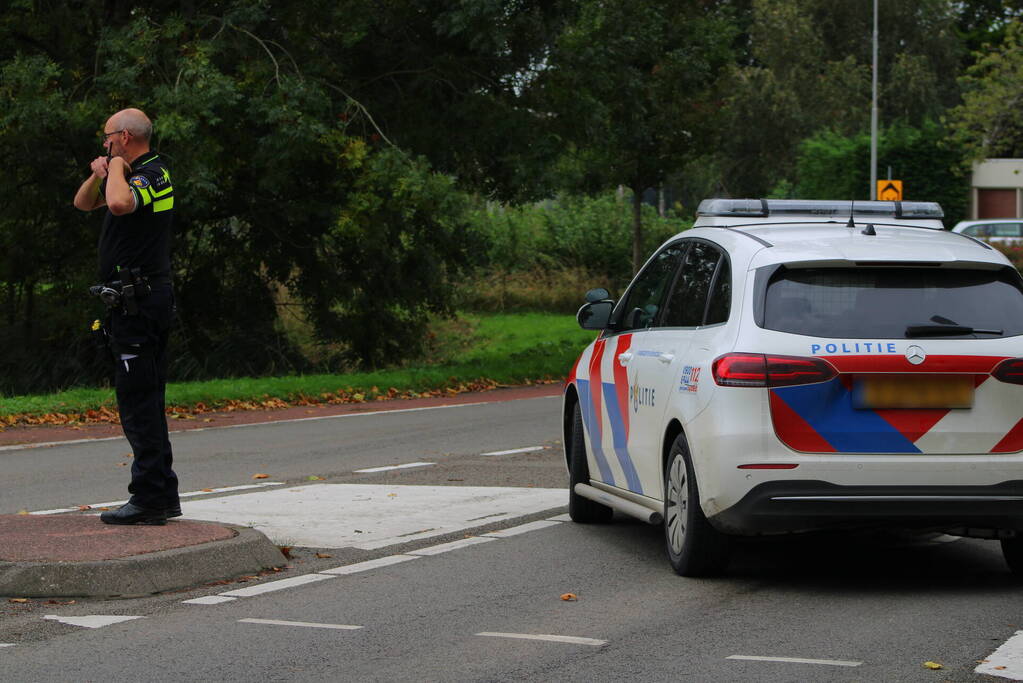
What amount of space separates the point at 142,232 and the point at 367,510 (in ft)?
8.58

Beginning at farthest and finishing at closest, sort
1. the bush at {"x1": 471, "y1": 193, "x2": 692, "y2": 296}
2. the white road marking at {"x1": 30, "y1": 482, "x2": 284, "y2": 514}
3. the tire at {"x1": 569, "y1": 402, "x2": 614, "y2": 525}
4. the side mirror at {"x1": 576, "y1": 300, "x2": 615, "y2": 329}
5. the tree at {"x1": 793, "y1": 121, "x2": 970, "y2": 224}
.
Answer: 1. the tree at {"x1": 793, "y1": 121, "x2": 970, "y2": 224}
2. the bush at {"x1": 471, "y1": 193, "x2": 692, "y2": 296}
3. the white road marking at {"x1": 30, "y1": 482, "x2": 284, "y2": 514}
4. the tire at {"x1": 569, "y1": 402, "x2": 614, "y2": 525}
5. the side mirror at {"x1": 576, "y1": 300, "x2": 615, "y2": 329}

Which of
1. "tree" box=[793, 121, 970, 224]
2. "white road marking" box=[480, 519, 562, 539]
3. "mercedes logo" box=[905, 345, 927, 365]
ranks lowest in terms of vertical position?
"white road marking" box=[480, 519, 562, 539]

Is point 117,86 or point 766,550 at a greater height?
point 117,86

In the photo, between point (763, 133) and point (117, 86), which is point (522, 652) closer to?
point (117, 86)

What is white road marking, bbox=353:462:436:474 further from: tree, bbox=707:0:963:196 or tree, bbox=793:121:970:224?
tree, bbox=707:0:963:196

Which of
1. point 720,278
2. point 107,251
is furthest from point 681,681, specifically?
point 107,251

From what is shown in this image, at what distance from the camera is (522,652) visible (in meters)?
6.09

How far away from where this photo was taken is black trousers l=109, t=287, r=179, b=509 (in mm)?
8062

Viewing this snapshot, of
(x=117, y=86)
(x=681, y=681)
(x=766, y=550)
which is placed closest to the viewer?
(x=681, y=681)

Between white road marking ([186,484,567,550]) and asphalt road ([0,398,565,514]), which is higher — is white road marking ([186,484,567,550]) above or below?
above

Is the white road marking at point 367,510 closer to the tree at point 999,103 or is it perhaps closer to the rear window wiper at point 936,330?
the rear window wiper at point 936,330

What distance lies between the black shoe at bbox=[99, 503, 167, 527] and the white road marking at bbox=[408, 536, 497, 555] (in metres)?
1.26

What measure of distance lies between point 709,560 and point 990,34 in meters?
72.6

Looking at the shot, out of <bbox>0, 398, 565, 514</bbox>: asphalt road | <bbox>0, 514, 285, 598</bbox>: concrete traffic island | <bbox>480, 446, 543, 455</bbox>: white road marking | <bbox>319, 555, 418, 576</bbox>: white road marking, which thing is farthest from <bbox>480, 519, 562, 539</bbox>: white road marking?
→ <bbox>480, 446, 543, 455</bbox>: white road marking
